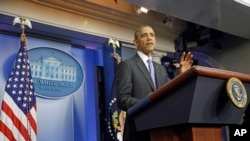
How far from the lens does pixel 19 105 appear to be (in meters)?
2.98

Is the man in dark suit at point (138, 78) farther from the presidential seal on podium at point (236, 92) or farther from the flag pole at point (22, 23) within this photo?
the flag pole at point (22, 23)

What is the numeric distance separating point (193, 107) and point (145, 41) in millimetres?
755

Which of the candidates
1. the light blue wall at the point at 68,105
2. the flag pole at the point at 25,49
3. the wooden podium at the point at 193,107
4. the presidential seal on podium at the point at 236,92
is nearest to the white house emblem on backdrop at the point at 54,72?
the light blue wall at the point at 68,105

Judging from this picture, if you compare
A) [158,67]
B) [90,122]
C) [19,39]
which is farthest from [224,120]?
[90,122]

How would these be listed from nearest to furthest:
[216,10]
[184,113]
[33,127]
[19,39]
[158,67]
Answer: [184,113] < [158,67] < [33,127] < [19,39] < [216,10]

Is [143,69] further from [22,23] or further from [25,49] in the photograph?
[22,23]

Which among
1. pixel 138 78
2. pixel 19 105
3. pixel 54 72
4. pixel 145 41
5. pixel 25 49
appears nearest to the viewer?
pixel 138 78

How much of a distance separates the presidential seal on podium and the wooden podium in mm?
14

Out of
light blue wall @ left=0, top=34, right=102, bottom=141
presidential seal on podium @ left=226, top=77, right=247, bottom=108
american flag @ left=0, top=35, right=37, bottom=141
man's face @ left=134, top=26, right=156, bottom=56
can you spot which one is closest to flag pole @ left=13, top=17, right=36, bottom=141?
american flag @ left=0, top=35, right=37, bottom=141

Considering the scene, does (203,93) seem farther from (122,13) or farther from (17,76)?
(122,13)

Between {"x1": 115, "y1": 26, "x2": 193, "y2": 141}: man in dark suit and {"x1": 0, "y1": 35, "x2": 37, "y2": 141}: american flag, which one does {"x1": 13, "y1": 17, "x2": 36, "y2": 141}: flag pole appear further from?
{"x1": 115, "y1": 26, "x2": 193, "y2": 141}: man in dark suit

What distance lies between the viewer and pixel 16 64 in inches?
122

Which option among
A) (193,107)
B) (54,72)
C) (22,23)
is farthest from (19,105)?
(193,107)

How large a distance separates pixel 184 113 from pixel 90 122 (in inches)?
125
